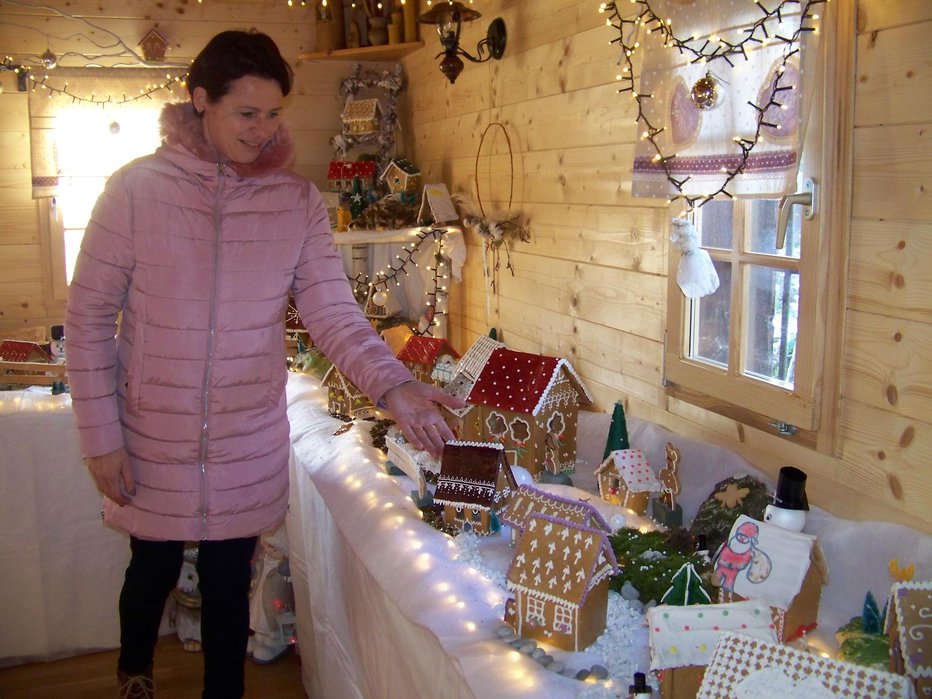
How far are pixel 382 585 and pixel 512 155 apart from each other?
1354 mm

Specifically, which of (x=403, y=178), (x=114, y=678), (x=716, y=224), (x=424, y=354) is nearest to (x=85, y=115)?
(x=403, y=178)

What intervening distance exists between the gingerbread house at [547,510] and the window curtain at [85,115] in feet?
8.59

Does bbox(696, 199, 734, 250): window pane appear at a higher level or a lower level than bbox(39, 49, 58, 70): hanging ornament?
lower

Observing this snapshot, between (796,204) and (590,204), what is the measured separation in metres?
0.70

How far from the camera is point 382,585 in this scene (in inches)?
58.4

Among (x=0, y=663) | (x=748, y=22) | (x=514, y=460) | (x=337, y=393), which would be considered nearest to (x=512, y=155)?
(x=337, y=393)

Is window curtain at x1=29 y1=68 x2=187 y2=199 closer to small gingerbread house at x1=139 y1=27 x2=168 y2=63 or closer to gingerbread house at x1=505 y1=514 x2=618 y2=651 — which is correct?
small gingerbread house at x1=139 y1=27 x2=168 y2=63

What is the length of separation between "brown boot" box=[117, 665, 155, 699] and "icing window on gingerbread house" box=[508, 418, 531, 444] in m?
0.84

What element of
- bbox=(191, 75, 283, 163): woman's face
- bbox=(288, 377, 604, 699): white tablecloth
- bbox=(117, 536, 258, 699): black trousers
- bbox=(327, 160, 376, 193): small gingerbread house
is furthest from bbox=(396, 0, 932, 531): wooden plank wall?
bbox=(117, 536, 258, 699): black trousers

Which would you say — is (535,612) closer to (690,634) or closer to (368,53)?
(690,634)

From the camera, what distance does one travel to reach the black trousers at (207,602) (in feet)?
5.19

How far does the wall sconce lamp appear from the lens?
2.40m

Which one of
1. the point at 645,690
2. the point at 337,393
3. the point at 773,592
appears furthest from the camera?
the point at 337,393

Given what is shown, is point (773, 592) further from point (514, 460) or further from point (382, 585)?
point (514, 460)
